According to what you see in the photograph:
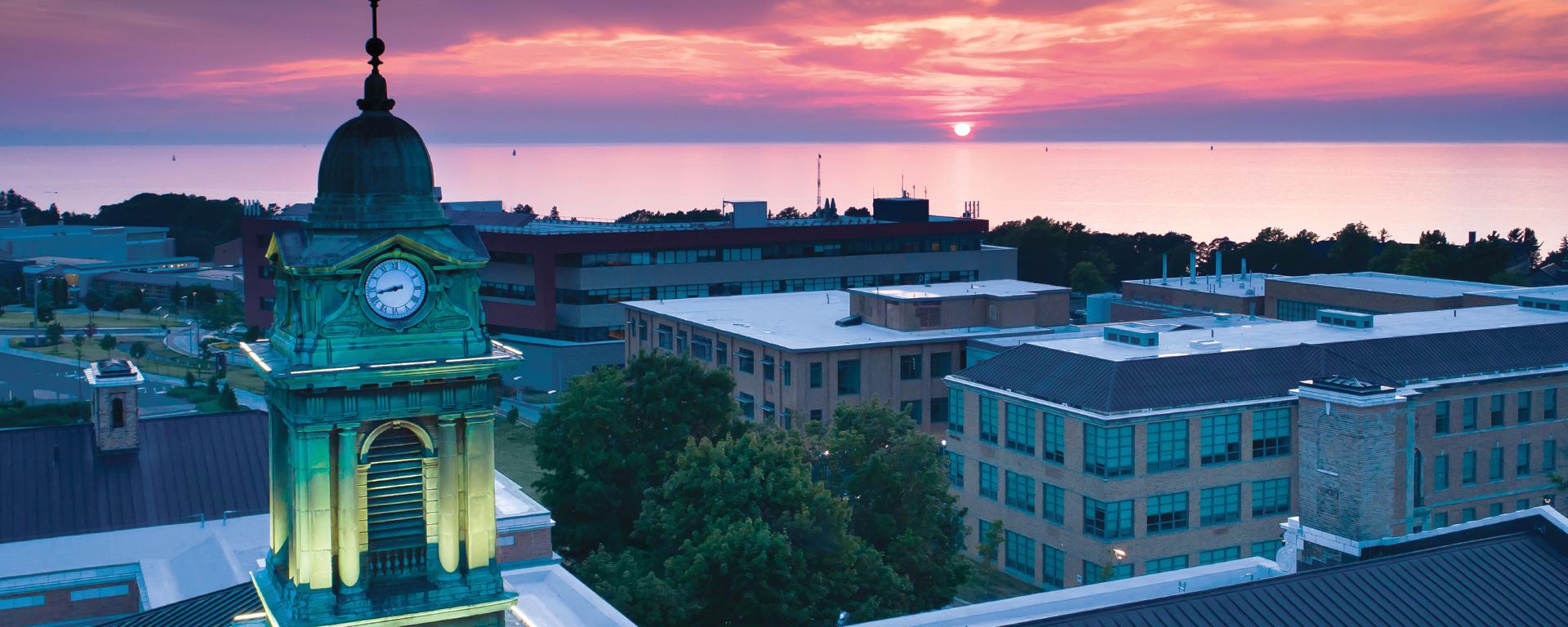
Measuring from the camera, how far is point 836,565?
44.6 meters

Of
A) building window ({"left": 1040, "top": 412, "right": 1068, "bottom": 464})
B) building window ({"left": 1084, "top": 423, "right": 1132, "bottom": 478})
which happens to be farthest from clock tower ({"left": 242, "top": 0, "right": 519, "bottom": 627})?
building window ({"left": 1040, "top": 412, "right": 1068, "bottom": 464})

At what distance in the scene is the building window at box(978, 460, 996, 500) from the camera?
210 ft

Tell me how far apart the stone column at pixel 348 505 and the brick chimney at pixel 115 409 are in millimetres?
24073

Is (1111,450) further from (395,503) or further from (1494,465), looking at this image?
(395,503)

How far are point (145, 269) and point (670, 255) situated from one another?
95.4 meters

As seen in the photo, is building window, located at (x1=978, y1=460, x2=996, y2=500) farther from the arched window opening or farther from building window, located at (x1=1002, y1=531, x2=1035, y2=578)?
the arched window opening

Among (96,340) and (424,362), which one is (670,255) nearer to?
(96,340)

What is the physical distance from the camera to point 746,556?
42781mm

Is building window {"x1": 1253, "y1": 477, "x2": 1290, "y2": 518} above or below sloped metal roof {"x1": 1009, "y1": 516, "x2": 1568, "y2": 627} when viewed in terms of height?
below

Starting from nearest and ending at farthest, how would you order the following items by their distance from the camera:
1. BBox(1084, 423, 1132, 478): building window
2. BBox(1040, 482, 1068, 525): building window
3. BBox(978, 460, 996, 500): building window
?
BBox(1084, 423, 1132, 478): building window → BBox(1040, 482, 1068, 525): building window → BBox(978, 460, 996, 500): building window

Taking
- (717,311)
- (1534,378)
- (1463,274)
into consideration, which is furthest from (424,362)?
(1463,274)

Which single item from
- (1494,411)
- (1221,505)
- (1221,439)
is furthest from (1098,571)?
(1494,411)

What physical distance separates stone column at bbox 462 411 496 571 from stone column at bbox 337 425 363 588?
155 cm

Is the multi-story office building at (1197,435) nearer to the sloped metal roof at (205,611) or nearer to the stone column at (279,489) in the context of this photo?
the sloped metal roof at (205,611)
